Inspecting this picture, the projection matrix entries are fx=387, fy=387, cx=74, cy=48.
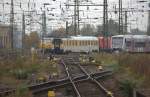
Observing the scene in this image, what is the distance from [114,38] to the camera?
5794cm

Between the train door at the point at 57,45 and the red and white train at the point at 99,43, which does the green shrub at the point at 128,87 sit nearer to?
the red and white train at the point at 99,43

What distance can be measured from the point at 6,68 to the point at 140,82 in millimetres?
10908

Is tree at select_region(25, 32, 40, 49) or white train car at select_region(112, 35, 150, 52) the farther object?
tree at select_region(25, 32, 40, 49)

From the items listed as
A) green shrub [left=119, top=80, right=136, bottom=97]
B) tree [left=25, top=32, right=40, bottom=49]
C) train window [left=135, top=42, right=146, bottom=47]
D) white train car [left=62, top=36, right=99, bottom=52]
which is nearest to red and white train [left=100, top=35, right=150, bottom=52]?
train window [left=135, top=42, right=146, bottom=47]

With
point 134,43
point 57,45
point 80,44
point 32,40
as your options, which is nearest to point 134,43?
point 134,43

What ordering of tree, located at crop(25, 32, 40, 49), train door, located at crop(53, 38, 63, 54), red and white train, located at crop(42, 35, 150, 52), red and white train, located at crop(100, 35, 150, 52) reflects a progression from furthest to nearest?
tree, located at crop(25, 32, 40, 49) < train door, located at crop(53, 38, 63, 54) < red and white train, located at crop(42, 35, 150, 52) < red and white train, located at crop(100, 35, 150, 52)

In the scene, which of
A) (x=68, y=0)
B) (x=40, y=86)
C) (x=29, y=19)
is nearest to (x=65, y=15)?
(x=29, y=19)

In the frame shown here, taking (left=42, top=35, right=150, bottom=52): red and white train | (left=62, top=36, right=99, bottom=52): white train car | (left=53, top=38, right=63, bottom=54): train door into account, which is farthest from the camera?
(left=62, top=36, right=99, bottom=52): white train car

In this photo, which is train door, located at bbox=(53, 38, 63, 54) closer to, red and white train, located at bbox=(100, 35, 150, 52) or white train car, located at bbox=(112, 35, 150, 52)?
red and white train, located at bbox=(100, 35, 150, 52)

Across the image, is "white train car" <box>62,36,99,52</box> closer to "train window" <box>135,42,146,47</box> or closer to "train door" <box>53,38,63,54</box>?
"train door" <box>53,38,63,54</box>

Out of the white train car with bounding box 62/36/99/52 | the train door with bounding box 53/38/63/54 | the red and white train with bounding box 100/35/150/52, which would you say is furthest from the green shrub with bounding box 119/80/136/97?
the white train car with bounding box 62/36/99/52

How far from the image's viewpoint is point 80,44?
61.0 m

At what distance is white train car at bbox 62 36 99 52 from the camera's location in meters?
60.0

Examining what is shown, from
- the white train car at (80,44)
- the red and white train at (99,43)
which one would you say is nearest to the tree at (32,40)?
the white train car at (80,44)
